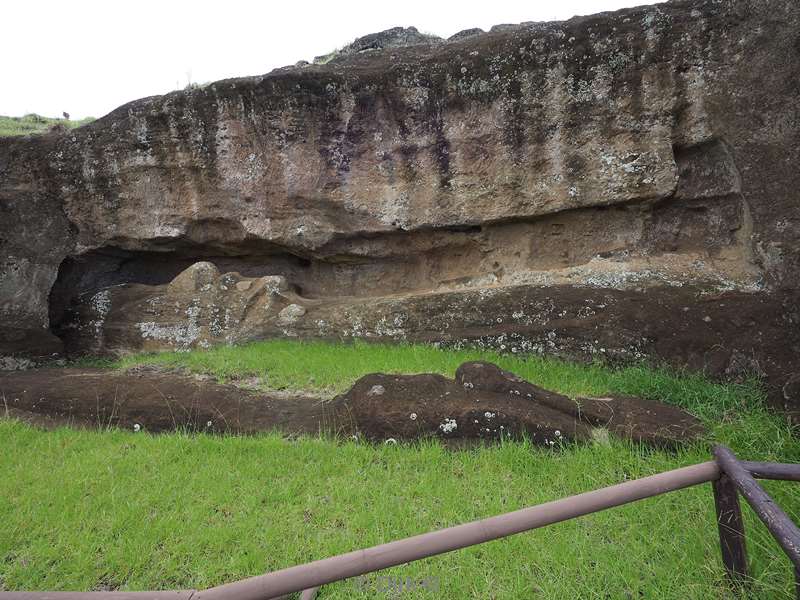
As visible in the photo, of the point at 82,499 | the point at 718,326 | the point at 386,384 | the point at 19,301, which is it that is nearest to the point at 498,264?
the point at 718,326

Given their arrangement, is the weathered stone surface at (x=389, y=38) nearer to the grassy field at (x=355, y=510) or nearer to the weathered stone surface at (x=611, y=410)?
the weathered stone surface at (x=611, y=410)

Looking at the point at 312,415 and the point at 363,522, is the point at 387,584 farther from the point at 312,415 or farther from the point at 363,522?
the point at 312,415

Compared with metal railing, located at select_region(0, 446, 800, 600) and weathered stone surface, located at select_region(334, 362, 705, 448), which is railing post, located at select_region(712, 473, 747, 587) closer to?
metal railing, located at select_region(0, 446, 800, 600)

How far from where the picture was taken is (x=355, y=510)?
3.35m

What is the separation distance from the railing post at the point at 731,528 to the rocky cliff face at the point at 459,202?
3526 millimetres

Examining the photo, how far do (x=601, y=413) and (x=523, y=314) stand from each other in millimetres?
2594

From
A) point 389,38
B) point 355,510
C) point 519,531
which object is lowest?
point 355,510

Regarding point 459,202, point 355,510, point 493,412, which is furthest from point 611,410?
point 459,202

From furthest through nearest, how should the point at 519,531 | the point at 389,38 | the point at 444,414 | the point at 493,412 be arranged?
the point at 389,38, the point at 444,414, the point at 493,412, the point at 519,531

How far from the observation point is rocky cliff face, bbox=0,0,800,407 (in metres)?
5.95

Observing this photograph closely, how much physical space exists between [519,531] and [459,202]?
638 centimetres

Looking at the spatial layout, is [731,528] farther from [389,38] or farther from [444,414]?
[389,38]

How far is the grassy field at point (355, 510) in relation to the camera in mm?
2613

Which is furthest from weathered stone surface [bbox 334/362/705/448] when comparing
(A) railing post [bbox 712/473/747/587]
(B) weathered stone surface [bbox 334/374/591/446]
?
(A) railing post [bbox 712/473/747/587]
